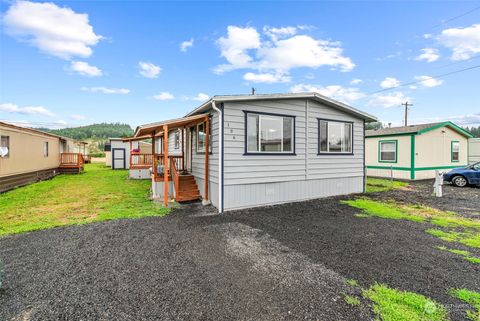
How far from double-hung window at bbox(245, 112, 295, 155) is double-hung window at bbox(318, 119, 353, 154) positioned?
149cm

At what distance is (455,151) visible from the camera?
15.4 m

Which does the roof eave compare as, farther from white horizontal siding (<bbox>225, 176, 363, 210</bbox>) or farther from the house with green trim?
the house with green trim

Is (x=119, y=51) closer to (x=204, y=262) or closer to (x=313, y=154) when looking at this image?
(x=313, y=154)

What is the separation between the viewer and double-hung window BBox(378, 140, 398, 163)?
47.3 feet

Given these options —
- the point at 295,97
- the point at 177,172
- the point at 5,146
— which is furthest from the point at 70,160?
the point at 295,97

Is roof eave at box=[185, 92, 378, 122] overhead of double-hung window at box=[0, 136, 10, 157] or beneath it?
overhead

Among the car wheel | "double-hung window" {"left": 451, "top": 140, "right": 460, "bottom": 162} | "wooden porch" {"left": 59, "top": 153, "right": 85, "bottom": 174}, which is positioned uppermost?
"double-hung window" {"left": 451, "top": 140, "right": 460, "bottom": 162}

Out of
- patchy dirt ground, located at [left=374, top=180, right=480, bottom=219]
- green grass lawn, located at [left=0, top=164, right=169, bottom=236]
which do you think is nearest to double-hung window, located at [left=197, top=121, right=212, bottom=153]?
green grass lawn, located at [left=0, top=164, right=169, bottom=236]

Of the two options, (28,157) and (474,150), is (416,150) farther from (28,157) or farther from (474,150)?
(28,157)

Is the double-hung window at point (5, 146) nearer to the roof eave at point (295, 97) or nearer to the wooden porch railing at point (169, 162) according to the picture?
the wooden porch railing at point (169, 162)

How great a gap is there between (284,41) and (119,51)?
1165 centimetres

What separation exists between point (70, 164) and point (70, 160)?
632 mm

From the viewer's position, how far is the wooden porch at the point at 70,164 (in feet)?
58.0

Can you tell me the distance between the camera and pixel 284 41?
1560 cm
